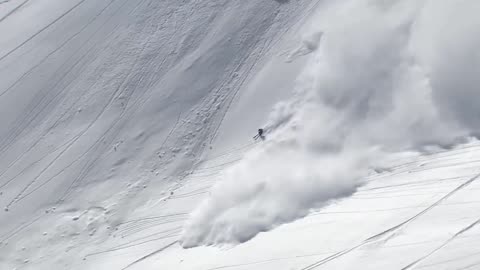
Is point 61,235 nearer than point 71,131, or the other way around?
point 61,235

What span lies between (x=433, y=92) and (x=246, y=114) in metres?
5.97

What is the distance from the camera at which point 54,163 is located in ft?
58.0

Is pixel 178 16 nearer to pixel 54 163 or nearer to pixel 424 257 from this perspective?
pixel 54 163

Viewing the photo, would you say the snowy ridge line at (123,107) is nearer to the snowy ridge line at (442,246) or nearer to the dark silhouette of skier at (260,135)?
the dark silhouette of skier at (260,135)

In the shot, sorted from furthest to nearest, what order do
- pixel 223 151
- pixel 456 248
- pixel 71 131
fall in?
1. pixel 71 131
2. pixel 223 151
3. pixel 456 248

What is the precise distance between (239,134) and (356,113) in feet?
12.6

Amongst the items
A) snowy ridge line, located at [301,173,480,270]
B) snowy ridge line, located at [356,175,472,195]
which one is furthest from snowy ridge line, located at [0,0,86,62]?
snowy ridge line, located at [301,173,480,270]

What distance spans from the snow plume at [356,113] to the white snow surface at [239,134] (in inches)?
1.8

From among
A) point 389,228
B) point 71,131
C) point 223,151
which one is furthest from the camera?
point 71,131

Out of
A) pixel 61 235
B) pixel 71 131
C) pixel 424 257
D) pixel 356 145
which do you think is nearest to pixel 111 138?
pixel 71 131

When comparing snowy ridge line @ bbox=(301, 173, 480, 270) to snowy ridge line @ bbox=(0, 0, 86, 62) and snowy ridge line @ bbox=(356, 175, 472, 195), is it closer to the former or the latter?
snowy ridge line @ bbox=(356, 175, 472, 195)

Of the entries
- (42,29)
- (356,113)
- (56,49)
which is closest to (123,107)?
(56,49)

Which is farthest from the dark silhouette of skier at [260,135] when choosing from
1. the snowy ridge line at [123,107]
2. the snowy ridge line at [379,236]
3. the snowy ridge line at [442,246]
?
the snowy ridge line at [442,246]

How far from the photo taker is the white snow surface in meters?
14.1
